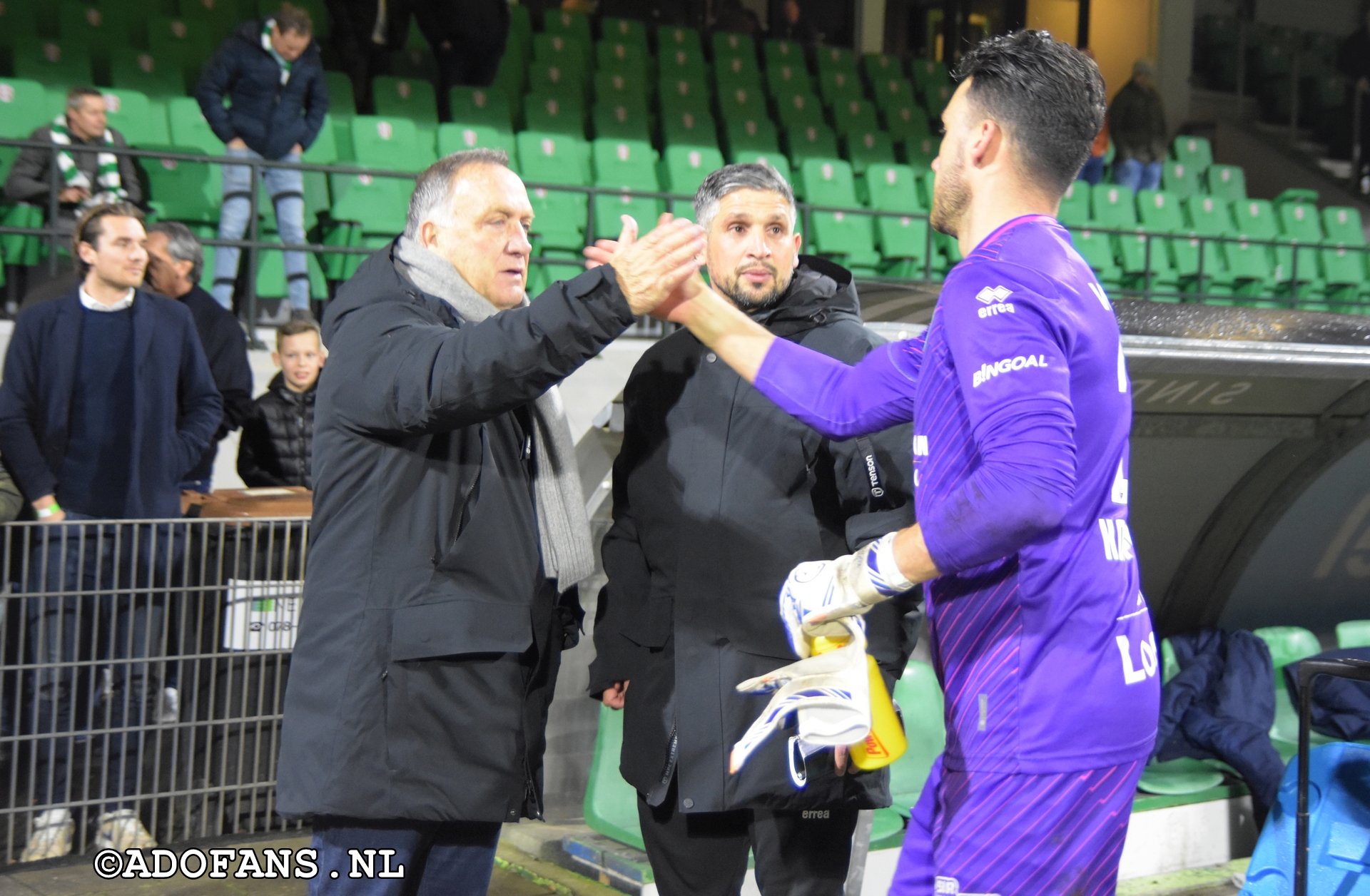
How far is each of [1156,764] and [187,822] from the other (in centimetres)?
408

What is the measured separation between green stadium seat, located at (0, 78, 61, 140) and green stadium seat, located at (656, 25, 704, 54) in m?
6.76

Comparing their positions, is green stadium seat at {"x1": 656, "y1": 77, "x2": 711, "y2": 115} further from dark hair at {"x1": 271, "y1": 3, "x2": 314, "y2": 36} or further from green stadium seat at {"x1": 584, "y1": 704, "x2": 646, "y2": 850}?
green stadium seat at {"x1": 584, "y1": 704, "x2": 646, "y2": 850}

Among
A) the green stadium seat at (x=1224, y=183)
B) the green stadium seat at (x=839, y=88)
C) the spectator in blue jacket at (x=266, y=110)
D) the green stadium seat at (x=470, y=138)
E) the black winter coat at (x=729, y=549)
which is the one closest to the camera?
the black winter coat at (x=729, y=549)

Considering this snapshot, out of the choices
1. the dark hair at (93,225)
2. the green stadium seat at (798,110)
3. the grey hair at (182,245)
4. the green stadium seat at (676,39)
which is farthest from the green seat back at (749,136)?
the dark hair at (93,225)

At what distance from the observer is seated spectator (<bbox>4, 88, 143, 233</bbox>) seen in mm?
6844

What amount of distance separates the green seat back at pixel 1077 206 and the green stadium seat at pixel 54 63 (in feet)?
28.8

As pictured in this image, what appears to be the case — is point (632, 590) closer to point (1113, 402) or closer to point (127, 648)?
point (1113, 402)

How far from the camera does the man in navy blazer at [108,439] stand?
4.10 metres

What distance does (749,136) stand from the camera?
1286 centimetres

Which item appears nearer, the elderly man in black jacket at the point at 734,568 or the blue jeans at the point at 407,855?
the blue jeans at the point at 407,855

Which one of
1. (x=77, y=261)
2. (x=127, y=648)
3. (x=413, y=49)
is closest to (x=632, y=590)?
(x=127, y=648)

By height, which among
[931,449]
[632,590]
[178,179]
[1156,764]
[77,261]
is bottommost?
[1156,764]

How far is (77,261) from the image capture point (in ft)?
16.1

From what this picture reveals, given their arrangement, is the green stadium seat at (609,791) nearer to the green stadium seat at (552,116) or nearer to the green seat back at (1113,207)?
the green stadium seat at (552,116)
